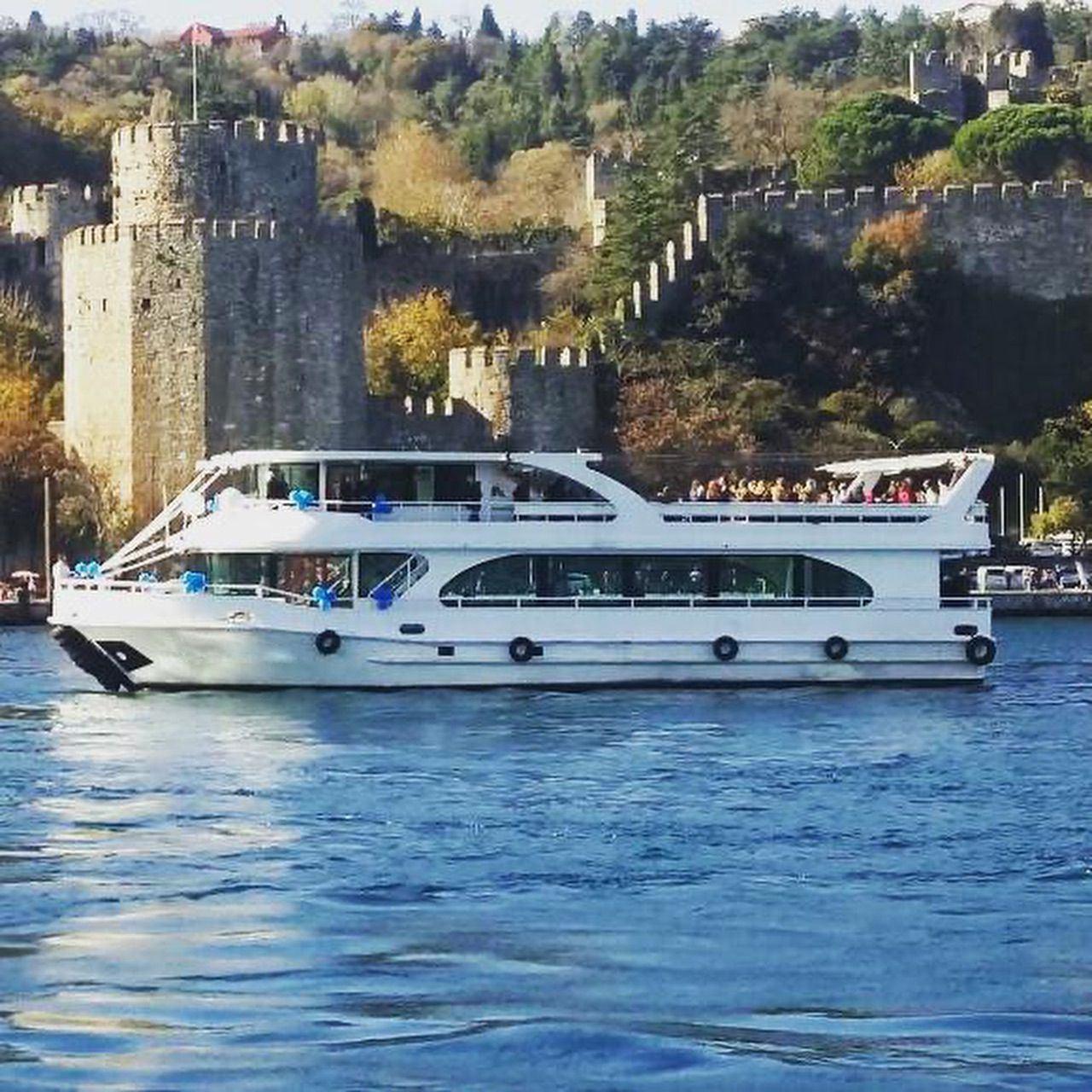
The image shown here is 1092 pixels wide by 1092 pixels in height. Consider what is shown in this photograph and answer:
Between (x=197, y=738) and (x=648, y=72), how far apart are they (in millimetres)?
119995

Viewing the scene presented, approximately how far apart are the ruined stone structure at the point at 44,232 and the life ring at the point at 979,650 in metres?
43.2

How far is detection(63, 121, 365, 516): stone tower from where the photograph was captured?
237 feet

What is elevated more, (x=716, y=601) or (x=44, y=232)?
(x=44, y=232)

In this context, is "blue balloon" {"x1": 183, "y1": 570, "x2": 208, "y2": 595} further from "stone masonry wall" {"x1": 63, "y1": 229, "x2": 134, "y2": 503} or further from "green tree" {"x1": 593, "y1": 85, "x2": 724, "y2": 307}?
"green tree" {"x1": 593, "y1": 85, "x2": 724, "y2": 307}

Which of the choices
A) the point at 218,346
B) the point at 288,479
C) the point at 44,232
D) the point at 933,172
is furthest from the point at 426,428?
the point at 933,172

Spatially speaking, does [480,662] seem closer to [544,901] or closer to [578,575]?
[578,575]

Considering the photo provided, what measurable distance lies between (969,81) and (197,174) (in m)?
56.6

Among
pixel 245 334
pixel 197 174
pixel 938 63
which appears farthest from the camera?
pixel 938 63

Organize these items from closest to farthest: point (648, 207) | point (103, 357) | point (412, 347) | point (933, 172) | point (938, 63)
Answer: point (103, 357) < point (412, 347) < point (648, 207) < point (933, 172) < point (938, 63)

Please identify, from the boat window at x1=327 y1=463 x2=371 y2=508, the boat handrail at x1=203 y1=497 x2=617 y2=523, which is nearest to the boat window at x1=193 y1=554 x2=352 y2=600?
the boat handrail at x1=203 y1=497 x2=617 y2=523

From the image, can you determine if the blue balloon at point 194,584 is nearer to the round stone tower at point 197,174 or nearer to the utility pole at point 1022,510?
the round stone tower at point 197,174

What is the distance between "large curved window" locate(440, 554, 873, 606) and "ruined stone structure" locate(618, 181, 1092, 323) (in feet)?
119

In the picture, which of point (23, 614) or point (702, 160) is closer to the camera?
point (23, 614)

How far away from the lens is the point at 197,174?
2992 inches
